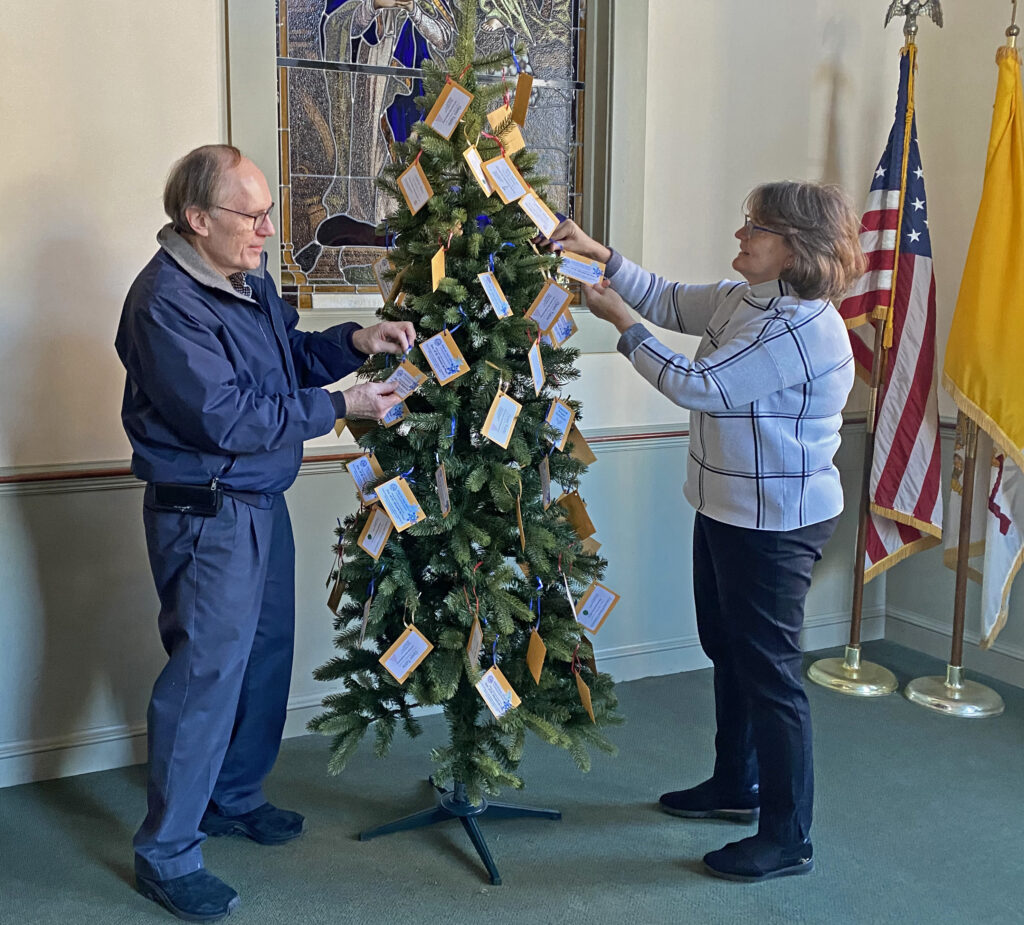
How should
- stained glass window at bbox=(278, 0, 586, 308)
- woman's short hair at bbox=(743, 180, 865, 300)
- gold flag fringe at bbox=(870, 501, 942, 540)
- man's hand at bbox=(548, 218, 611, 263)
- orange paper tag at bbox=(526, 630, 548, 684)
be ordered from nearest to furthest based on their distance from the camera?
woman's short hair at bbox=(743, 180, 865, 300) < orange paper tag at bbox=(526, 630, 548, 684) < man's hand at bbox=(548, 218, 611, 263) < stained glass window at bbox=(278, 0, 586, 308) < gold flag fringe at bbox=(870, 501, 942, 540)

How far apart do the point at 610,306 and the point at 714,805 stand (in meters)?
1.31

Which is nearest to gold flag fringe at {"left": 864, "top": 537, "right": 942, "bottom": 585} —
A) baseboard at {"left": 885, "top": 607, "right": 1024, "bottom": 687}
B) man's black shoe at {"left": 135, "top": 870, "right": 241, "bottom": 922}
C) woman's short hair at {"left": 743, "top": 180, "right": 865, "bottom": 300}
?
baseboard at {"left": 885, "top": 607, "right": 1024, "bottom": 687}

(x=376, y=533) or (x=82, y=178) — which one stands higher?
(x=82, y=178)

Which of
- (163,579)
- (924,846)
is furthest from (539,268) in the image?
(924,846)

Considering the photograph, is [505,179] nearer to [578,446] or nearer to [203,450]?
[578,446]

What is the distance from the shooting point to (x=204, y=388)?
217cm

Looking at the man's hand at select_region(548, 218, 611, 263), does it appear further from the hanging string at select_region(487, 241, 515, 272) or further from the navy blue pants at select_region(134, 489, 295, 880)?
the navy blue pants at select_region(134, 489, 295, 880)

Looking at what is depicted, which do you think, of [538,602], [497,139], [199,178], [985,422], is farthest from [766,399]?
[985,422]

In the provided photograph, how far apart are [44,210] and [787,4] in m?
2.51

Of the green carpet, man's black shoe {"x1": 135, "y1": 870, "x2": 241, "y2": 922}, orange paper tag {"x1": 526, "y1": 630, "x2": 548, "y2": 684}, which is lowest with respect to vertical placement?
the green carpet

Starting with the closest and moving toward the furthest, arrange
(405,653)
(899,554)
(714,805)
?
(405,653), (714,805), (899,554)

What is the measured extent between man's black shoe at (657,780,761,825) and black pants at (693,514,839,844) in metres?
0.26

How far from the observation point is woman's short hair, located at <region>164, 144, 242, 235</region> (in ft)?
7.42

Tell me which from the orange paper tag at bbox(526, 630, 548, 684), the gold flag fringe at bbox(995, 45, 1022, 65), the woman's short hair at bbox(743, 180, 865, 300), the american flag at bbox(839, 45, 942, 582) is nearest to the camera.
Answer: the woman's short hair at bbox(743, 180, 865, 300)
